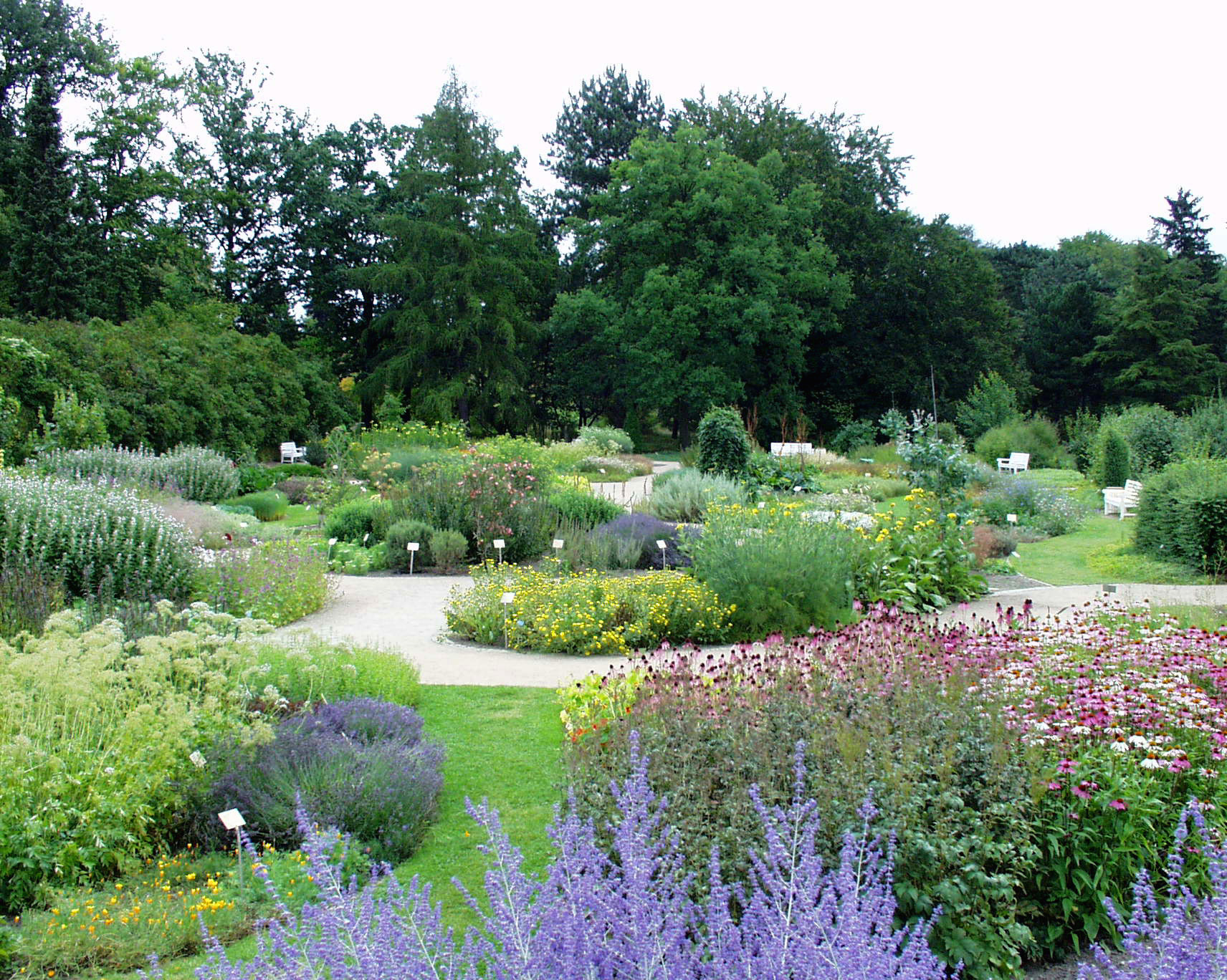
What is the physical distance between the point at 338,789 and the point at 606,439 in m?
24.3

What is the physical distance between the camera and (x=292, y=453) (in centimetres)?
2512

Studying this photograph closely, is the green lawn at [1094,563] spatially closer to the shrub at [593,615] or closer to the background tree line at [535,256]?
the shrub at [593,615]

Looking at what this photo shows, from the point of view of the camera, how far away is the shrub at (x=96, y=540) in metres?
8.03

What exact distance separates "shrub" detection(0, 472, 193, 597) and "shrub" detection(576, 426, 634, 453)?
18.6 metres

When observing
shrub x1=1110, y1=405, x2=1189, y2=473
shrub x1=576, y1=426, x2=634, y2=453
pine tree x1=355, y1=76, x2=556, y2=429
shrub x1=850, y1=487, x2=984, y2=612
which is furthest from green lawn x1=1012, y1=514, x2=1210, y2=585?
pine tree x1=355, y1=76, x2=556, y2=429

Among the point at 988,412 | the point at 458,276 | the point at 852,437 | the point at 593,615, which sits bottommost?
the point at 593,615

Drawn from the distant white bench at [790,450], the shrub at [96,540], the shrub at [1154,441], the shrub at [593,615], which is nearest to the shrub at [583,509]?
the shrub at [593,615]

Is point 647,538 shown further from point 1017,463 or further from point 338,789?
point 1017,463

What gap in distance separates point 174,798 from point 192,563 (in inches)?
184

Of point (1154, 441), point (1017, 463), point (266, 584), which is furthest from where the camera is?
point (1017, 463)

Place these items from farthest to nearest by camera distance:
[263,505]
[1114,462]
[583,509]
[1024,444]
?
[1024,444]
[1114,462]
[263,505]
[583,509]

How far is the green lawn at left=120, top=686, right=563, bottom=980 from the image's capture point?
3.78m

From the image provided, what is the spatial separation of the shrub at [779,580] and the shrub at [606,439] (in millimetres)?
18789

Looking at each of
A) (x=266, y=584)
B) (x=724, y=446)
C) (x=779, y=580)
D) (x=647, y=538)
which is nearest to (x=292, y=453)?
(x=724, y=446)
